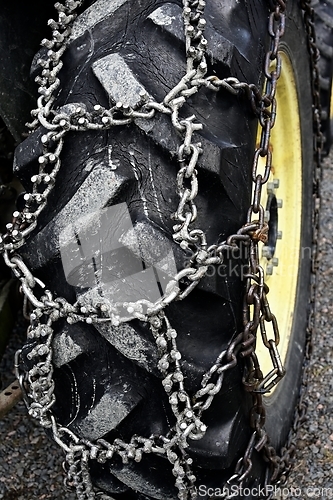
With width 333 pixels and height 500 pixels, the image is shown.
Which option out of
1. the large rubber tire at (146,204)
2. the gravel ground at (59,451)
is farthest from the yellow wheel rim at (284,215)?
the large rubber tire at (146,204)

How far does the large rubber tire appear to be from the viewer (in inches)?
41.8

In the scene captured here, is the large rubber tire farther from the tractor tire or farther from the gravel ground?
the tractor tire

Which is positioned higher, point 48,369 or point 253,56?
point 253,56

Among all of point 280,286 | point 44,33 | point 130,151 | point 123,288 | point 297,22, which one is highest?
point 44,33

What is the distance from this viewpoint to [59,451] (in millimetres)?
1815

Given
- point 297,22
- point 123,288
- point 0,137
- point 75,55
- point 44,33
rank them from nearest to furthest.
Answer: point 123,288 → point 75,55 → point 44,33 → point 0,137 → point 297,22

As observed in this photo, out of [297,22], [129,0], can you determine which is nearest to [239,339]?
[129,0]

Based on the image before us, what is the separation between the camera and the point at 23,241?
1117 mm

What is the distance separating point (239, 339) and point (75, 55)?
62 centimetres

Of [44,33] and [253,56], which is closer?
[253,56]

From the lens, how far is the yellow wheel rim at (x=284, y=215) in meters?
1.68

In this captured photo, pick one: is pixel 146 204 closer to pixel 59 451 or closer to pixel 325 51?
pixel 59 451

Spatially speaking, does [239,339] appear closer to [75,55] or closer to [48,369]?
[48,369]

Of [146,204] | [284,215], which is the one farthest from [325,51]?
[146,204]
